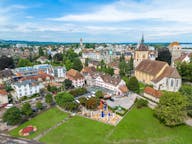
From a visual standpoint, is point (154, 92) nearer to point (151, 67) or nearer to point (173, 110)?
point (173, 110)

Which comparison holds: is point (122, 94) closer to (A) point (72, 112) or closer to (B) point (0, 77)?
(A) point (72, 112)

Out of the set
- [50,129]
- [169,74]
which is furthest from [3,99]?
[169,74]

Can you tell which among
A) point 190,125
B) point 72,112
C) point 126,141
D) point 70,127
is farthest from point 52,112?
point 190,125

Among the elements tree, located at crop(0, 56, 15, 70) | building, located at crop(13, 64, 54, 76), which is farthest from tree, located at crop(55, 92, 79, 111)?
tree, located at crop(0, 56, 15, 70)

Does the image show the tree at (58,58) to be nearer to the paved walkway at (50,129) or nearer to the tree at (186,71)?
the tree at (186,71)

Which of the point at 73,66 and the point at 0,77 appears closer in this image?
the point at 0,77

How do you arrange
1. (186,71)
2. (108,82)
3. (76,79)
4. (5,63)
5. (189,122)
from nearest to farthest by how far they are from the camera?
(189,122)
(108,82)
(186,71)
(76,79)
(5,63)
